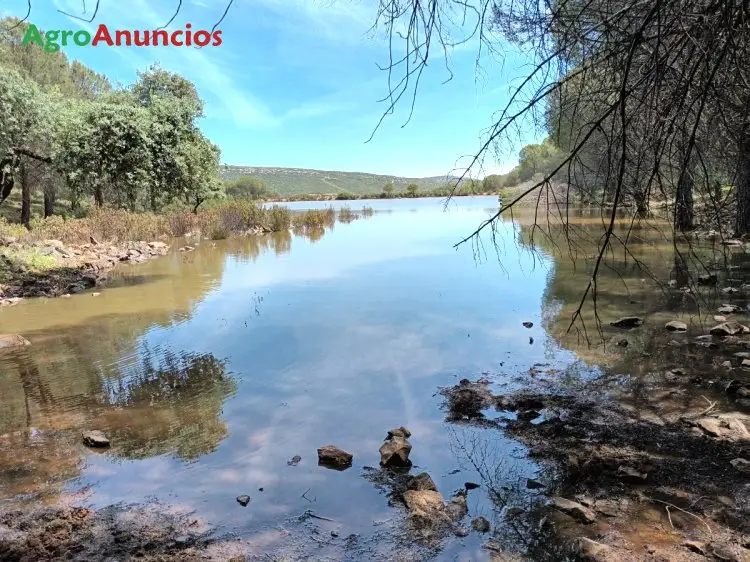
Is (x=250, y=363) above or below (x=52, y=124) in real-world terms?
below

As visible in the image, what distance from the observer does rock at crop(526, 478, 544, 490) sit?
3.32m

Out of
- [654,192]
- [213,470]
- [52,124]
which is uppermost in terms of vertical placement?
[52,124]

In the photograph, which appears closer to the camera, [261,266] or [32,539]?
[32,539]

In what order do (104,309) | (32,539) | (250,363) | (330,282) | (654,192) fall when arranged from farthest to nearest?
(330,282)
(104,309)
(250,363)
(32,539)
(654,192)

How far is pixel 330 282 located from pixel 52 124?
48.6 ft

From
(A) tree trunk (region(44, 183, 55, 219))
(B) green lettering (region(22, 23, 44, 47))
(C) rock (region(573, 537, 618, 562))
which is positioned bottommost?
(C) rock (region(573, 537, 618, 562))

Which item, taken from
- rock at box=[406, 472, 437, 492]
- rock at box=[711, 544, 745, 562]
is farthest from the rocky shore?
rock at box=[711, 544, 745, 562]

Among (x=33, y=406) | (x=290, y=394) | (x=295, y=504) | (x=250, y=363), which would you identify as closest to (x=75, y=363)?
(x=33, y=406)

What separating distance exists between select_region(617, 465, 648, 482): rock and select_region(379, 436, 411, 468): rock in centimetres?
138

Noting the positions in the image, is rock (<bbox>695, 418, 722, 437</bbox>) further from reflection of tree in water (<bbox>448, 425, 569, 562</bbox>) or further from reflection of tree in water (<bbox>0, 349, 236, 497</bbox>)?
reflection of tree in water (<bbox>0, 349, 236, 497</bbox>)

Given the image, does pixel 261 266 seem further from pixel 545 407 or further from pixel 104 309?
pixel 545 407

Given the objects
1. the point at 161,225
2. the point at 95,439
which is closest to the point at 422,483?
the point at 95,439

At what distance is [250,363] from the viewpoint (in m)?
6.36

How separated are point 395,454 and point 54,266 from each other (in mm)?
11909
